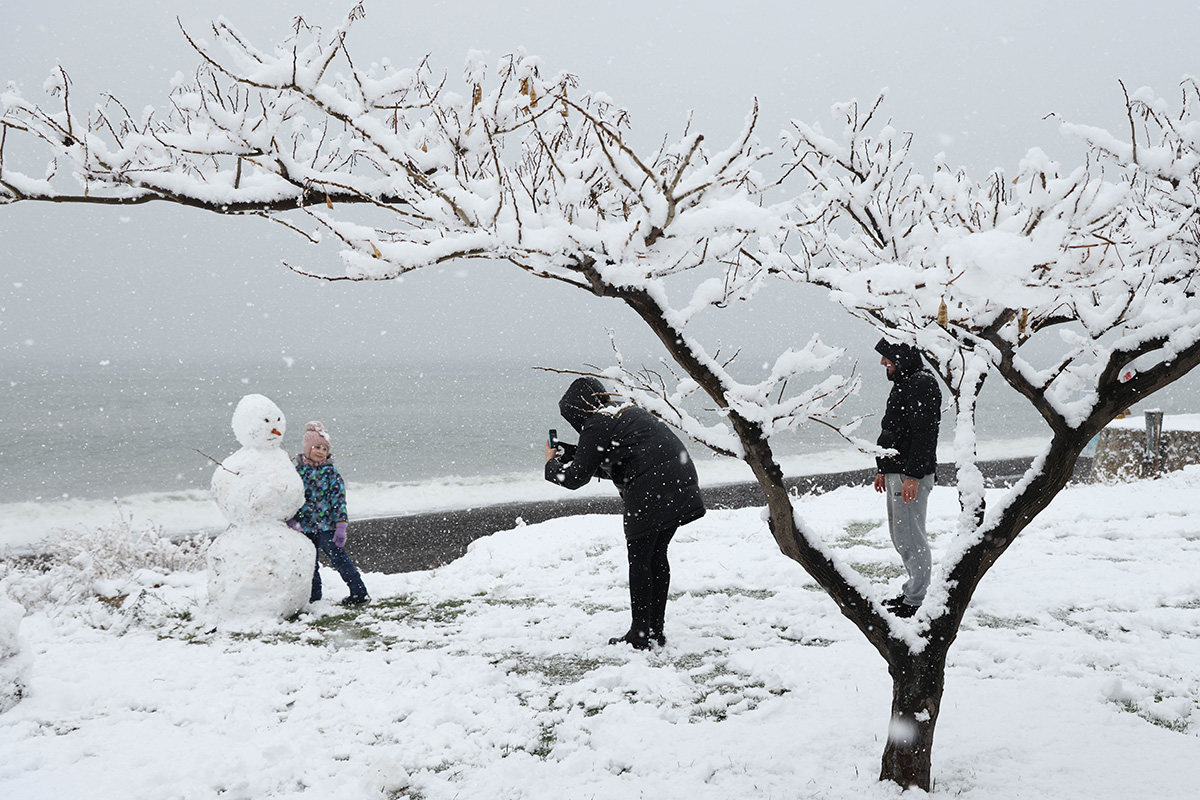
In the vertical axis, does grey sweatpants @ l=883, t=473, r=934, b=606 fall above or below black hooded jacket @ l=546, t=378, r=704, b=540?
below

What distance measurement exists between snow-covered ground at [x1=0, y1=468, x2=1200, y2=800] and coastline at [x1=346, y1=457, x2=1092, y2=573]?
679 cm

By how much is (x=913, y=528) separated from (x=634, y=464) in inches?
77.2

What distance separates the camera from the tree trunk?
2.78 m

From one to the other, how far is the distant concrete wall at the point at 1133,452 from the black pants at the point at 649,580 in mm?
12968

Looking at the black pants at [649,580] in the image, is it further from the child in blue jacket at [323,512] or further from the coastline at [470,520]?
the coastline at [470,520]

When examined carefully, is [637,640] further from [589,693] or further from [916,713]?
[916,713]

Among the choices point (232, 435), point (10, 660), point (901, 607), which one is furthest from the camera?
point (232, 435)

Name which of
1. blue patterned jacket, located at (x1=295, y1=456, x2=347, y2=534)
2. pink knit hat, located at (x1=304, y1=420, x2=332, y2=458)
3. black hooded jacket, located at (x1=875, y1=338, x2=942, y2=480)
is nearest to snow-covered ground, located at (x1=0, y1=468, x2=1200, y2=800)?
blue patterned jacket, located at (x1=295, y1=456, x2=347, y2=534)

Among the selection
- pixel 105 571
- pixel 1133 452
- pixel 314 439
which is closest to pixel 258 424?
pixel 314 439

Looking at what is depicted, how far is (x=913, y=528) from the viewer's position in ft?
15.0

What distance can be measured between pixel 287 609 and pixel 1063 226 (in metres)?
5.78

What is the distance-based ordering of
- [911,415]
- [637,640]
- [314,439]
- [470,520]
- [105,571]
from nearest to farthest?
[911,415], [637,640], [314,439], [105,571], [470,520]

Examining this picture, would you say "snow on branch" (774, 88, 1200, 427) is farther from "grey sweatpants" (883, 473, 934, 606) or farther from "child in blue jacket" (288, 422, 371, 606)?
"child in blue jacket" (288, 422, 371, 606)

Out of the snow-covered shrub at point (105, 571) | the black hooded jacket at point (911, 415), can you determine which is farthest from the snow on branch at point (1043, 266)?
the snow-covered shrub at point (105, 571)
